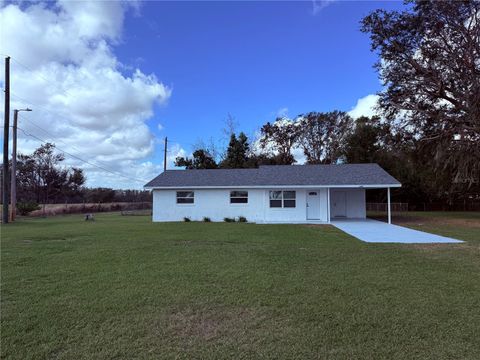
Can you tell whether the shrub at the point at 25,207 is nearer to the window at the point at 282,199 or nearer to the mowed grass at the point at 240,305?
the window at the point at 282,199

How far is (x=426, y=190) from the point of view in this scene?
37.1 metres

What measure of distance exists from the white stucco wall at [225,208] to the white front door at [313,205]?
0.69ft

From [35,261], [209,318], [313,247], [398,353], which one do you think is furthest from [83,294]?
[313,247]

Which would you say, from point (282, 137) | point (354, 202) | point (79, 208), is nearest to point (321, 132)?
point (282, 137)

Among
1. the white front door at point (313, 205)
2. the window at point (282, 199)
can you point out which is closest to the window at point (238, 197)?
the window at point (282, 199)

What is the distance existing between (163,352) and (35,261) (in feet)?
21.2

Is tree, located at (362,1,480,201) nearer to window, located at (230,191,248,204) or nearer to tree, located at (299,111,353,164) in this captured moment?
window, located at (230,191,248,204)

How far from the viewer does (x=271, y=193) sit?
24312 mm

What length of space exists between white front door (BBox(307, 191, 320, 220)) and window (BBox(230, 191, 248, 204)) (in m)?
3.93

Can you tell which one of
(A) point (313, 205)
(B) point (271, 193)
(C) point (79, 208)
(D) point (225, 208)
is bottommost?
(C) point (79, 208)

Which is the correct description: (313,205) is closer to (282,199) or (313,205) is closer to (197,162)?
(282,199)

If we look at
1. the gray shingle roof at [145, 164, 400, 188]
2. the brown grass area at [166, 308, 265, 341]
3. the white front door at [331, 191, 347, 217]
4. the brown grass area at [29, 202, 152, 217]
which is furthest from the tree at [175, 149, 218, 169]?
the brown grass area at [166, 308, 265, 341]

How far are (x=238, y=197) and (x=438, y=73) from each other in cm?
1366

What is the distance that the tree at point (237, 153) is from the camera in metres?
44.5
